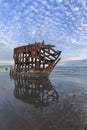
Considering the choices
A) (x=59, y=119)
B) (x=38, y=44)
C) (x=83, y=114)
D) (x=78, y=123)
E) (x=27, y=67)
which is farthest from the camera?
(x=27, y=67)

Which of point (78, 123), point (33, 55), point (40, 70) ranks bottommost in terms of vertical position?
point (78, 123)

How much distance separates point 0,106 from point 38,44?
18999 millimetres

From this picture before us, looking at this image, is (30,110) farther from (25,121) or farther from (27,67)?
(27,67)

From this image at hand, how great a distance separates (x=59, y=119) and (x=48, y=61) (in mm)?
21354

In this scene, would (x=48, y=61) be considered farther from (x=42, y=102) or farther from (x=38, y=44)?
(x=42, y=102)

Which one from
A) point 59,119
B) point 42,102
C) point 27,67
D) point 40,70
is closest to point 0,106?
point 42,102

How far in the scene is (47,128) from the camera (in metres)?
8.41

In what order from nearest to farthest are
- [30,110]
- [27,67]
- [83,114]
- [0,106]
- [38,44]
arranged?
[83,114] < [30,110] < [0,106] < [38,44] < [27,67]

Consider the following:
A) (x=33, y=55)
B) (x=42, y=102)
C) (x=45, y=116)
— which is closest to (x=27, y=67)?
(x=33, y=55)

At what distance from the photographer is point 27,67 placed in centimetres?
3472

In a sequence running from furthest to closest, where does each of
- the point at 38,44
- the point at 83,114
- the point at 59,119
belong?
the point at 38,44 < the point at 83,114 < the point at 59,119

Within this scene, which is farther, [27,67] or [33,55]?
[27,67]

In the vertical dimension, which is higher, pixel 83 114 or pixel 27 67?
pixel 27 67

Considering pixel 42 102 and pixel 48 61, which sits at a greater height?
pixel 48 61
